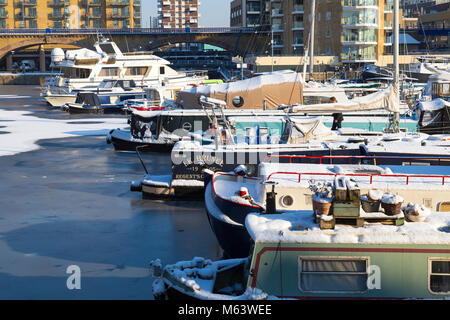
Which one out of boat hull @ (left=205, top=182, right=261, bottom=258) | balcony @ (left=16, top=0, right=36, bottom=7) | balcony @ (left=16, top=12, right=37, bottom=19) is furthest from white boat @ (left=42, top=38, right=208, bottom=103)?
balcony @ (left=16, top=12, right=37, bottom=19)

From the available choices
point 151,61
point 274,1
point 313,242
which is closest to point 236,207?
point 313,242

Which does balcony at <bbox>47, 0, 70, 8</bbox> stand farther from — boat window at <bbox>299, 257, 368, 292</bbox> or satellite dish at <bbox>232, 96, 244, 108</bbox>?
boat window at <bbox>299, 257, 368, 292</bbox>

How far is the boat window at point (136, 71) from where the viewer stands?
2170 inches

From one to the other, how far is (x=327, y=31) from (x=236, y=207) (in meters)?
68.7

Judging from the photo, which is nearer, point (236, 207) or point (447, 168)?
point (236, 207)

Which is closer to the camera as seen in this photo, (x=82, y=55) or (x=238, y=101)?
(x=238, y=101)

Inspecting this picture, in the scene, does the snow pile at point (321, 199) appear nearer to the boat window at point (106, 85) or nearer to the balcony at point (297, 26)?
the boat window at point (106, 85)

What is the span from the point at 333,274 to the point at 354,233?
0.61 meters

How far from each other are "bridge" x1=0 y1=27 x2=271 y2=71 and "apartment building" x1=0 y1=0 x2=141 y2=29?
614 inches

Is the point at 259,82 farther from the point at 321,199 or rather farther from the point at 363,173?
the point at 321,199

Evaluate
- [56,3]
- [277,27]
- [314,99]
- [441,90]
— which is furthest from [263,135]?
[56,3]

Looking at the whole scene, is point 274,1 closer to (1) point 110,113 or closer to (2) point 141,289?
(1) point 110,113

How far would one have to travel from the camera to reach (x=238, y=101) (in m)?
29.4
